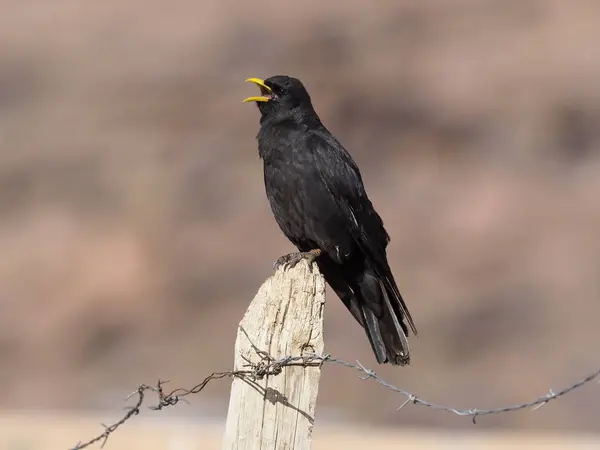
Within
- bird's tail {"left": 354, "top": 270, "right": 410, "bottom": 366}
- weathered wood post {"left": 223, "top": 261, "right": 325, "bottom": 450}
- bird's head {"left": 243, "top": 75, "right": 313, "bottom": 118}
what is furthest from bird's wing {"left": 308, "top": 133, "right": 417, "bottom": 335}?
weathered wood post {"left": 223, "top": 261, "right": 325, "bottom": 450}

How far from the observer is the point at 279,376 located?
354cm

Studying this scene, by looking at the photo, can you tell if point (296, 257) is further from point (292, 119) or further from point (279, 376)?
point (279, 376)

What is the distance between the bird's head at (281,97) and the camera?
22.0 ft

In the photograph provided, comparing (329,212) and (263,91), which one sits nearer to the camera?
(329,212)

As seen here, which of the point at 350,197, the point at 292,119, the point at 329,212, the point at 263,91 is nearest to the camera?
the point at 329,212

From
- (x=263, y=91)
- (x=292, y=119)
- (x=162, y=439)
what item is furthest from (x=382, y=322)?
(x=162, y=439)

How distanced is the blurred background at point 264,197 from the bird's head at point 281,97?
9622 mm

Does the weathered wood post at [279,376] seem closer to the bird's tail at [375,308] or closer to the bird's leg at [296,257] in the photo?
the bird's leg at [296,257]

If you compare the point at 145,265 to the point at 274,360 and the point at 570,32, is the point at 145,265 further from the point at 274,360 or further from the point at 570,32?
the point at 274,360

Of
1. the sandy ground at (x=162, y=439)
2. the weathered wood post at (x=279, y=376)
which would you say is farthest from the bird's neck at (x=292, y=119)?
the sandy ground at (x=162, y=439)

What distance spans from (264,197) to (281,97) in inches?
618

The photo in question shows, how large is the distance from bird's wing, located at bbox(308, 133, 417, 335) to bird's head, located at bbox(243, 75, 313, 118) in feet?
1.27

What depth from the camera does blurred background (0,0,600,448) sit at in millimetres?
18516

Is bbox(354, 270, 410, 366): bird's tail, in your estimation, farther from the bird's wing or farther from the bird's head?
the bird's head
